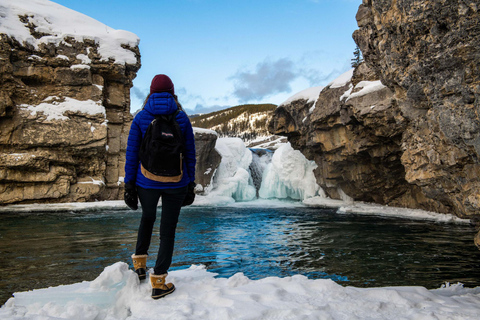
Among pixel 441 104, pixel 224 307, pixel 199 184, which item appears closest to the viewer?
pixel 224 307

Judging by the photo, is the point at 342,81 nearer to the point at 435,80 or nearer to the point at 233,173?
the point at 233,173

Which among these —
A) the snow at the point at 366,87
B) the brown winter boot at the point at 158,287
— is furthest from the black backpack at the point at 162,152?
the snow at the point at 366,87

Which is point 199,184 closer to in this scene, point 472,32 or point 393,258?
point 393,258

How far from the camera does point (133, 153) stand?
3.12 meters

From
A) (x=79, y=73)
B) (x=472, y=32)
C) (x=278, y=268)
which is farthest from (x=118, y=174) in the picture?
(x=472, y=32)

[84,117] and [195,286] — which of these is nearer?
[195,286]

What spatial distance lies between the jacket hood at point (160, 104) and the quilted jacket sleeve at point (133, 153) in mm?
213

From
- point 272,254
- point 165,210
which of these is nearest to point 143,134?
point 165,210

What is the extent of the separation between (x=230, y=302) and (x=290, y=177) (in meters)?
23.2

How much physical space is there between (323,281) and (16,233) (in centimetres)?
956

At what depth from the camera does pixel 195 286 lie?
10.3 ft

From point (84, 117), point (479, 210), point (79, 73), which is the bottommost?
point (479, 210)

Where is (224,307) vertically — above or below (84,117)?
below

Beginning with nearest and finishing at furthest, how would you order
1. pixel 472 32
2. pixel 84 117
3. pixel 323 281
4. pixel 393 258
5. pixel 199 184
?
1. pixel 472 32
2. pixel 323 281
3. pixel 393 258
4. pixel 84 117
5. pixel 199 184
